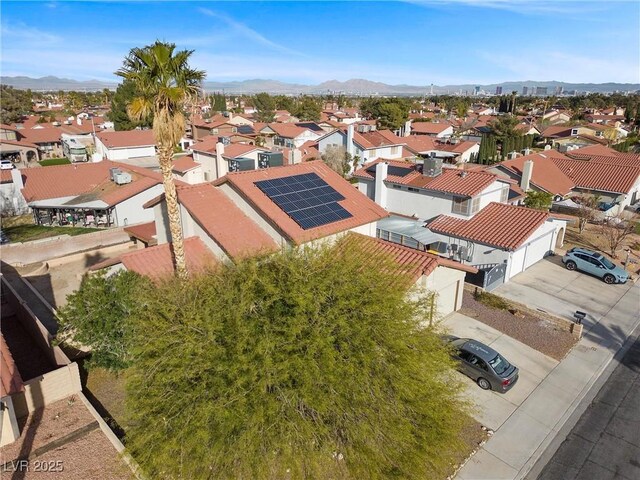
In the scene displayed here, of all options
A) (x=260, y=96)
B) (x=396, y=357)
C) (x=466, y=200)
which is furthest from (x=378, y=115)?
(x=396, y=357)

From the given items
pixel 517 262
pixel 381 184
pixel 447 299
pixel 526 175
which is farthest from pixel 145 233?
pixel 526 175

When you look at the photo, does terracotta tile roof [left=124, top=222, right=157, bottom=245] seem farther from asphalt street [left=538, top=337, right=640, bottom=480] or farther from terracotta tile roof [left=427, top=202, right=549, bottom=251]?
asphalt street [left=538, top=337, right=640, bottom=480]

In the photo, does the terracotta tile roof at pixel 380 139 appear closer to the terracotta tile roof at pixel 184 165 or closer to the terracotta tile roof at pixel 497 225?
the terracotta tile roof at pixel 184 165

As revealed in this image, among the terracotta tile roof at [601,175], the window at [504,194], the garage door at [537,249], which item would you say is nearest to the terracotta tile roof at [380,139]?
the terracotta tile roof at [601,175]

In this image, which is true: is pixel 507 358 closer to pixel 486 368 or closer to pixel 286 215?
pixel 486 368

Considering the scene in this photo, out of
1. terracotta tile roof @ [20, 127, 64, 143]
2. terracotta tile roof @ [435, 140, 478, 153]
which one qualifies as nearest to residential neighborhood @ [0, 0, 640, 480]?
terracotta tile roof @ [435, 140, 478, 153]
